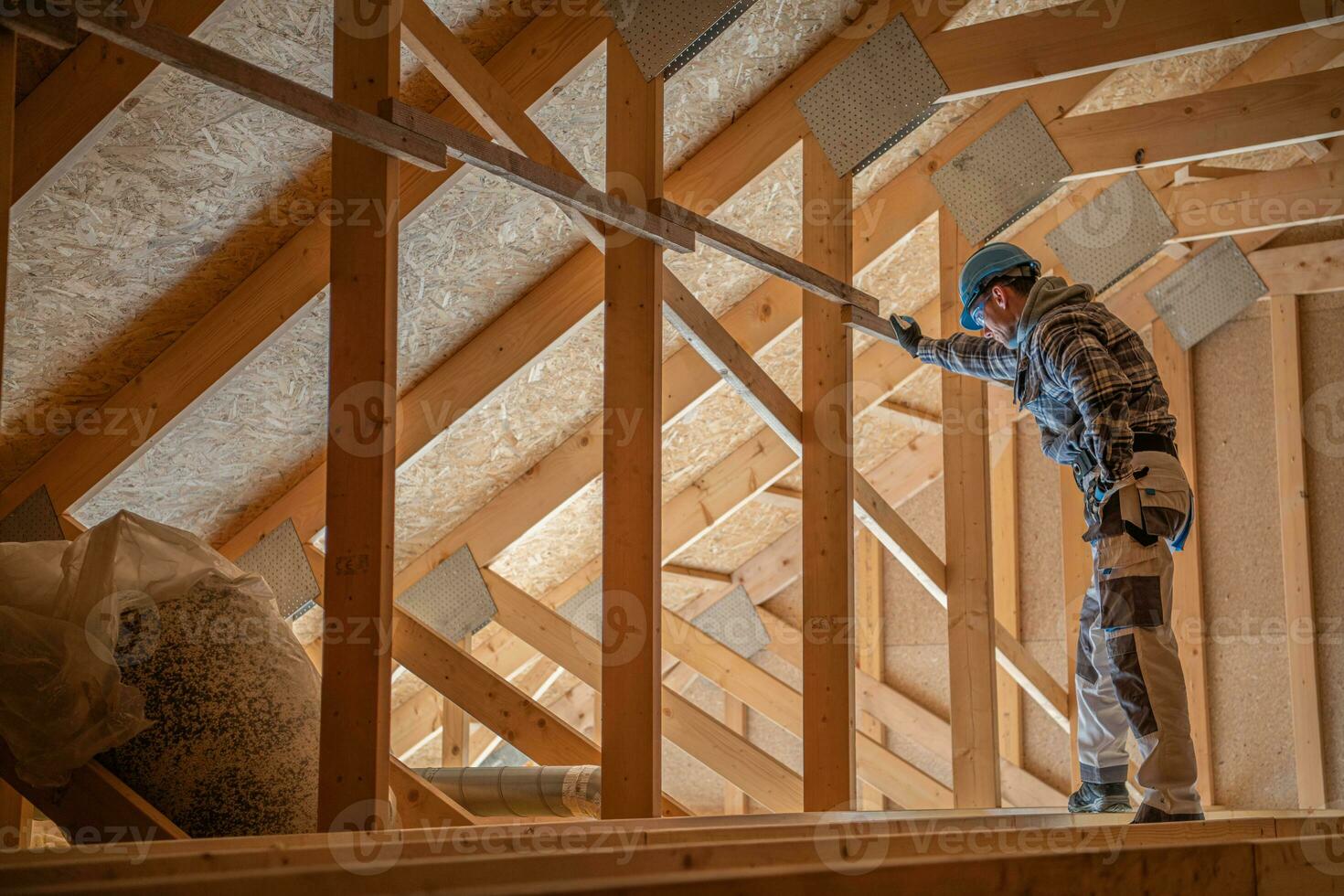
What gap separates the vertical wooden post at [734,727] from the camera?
281 inches

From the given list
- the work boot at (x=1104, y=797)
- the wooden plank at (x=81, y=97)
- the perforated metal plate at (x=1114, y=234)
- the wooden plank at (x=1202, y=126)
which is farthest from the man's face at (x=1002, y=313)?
the perforated metal plate at (x=1114, y=234)

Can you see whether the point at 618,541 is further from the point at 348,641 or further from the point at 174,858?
the point at 174,858

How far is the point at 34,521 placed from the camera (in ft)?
11.8

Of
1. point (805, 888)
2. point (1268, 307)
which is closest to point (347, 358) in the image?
point (805, 888)

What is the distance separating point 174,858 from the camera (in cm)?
129

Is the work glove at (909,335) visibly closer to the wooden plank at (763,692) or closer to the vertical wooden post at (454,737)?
the vertical wooden post at (454,737)

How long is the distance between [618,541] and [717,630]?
14.4 feet

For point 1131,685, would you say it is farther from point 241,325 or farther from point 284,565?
point 284,565

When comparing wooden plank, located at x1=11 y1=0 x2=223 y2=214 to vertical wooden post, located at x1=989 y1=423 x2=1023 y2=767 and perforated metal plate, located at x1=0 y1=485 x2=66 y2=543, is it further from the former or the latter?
vertical wooden post, located at x1=989 y1=423 x2=1023 y2=767

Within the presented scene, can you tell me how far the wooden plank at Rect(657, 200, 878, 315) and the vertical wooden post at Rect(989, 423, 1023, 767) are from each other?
3.05 meters

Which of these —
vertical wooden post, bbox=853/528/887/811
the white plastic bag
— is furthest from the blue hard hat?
vertical wooden post, bbox=853/528/887/811

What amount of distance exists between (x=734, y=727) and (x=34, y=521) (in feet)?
14.7

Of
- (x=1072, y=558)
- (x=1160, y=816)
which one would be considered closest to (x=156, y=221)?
(x=1160, y=816)

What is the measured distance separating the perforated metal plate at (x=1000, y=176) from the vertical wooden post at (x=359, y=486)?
268 centimetres
